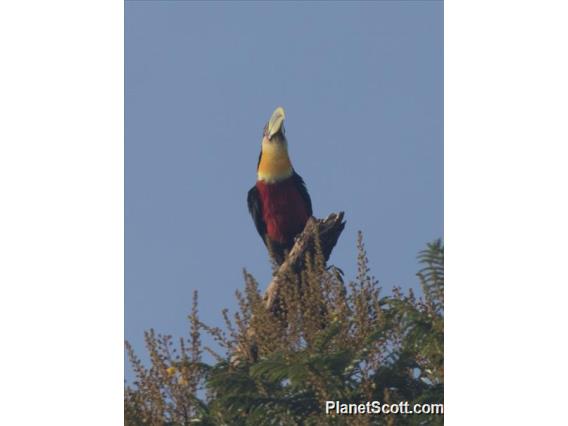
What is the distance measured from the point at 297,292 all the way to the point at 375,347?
0.92 meters

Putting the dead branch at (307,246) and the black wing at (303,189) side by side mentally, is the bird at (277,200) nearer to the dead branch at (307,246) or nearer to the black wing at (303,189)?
the black wing at (303,189)

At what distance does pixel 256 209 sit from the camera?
8.59m

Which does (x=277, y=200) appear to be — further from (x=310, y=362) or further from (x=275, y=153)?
(x=310, y=362)

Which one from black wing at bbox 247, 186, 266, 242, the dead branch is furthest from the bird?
the dead branch

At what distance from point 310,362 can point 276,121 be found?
6.32 ft

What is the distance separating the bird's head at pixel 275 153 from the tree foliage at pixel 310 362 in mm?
1165

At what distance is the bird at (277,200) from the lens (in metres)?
8.24

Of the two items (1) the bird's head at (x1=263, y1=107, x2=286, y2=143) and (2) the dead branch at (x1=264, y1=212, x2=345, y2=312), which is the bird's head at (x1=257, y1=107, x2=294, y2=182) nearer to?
(1) the bird's head at (x1=263, y1=107, x2=286, y2=143)

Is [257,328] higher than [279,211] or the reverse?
the reverse

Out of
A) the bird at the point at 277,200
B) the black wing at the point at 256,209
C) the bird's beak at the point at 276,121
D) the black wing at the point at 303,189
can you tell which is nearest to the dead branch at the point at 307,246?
the bird at the point at 277,200

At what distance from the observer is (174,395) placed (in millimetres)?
6527
